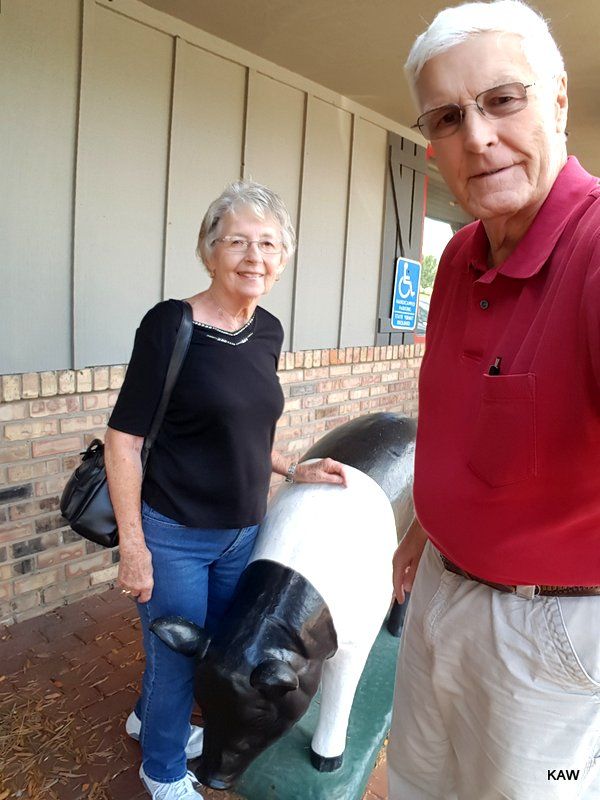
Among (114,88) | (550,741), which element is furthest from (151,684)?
(114,88)

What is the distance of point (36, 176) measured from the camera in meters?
3.06

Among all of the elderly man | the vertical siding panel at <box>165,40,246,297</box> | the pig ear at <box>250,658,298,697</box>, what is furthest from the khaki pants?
the vertical siding panel at <box>165,40,246,297</box>

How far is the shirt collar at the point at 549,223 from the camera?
1.13m

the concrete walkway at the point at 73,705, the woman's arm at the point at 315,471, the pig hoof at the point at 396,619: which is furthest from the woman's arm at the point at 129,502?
the pig hoof at the point at 396,619

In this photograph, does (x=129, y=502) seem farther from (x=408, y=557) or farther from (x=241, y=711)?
(x=408, y=557)

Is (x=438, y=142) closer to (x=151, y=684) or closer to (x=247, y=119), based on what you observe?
(x=151, y=684)

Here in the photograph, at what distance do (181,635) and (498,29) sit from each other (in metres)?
1.74

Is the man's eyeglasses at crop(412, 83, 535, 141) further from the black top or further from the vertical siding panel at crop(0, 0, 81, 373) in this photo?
the vertical siding panel at crop(0, 0, 81, 373)

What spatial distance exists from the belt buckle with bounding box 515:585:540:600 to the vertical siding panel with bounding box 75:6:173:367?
279cm

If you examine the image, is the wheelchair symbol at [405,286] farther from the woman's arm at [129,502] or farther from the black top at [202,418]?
the woman's arm at [129,502]

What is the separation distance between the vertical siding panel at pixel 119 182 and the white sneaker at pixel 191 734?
72.9 inches

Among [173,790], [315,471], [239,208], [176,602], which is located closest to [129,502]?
[176,602]

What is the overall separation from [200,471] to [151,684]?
792 mm

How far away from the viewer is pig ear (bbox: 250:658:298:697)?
5.67 ft
